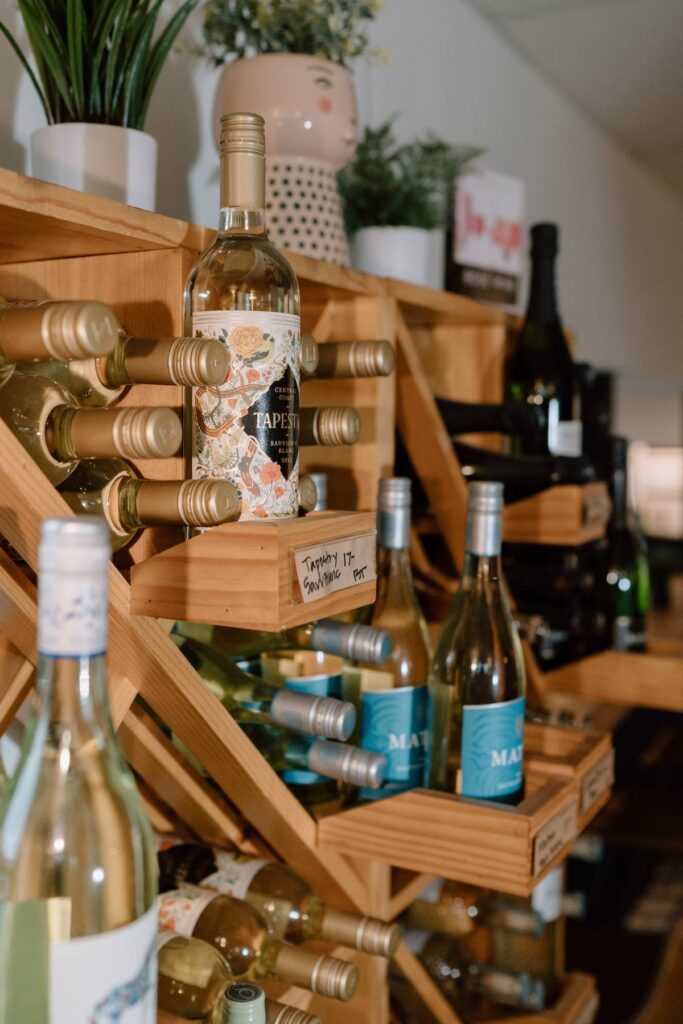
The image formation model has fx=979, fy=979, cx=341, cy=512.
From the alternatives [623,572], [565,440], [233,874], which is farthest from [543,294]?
[233,874]

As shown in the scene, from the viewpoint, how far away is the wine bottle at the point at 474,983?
47.8 inches

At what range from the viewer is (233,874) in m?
0.80

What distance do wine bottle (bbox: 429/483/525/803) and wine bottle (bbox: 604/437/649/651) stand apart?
1.87 ft

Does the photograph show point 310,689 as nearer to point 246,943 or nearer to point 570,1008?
point 246,943

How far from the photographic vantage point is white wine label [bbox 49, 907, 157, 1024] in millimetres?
471

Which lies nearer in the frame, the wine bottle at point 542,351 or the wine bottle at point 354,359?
the wine bottle at point 354,359

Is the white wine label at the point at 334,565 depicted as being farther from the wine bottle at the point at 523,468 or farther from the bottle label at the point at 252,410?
the wine bottle at the point at 523,468

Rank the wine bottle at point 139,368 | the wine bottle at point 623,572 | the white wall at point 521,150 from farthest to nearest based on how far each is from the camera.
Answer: the wine bottle at point 623,572, the white wall at point 521,150, the wine bottle at point 139,368

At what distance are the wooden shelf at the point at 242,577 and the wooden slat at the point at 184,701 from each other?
0.02 metres

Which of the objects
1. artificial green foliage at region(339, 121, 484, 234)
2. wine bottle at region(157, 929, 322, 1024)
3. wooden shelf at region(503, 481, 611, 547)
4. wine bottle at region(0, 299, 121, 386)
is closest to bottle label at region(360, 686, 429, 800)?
wine bottle at region(157, 929, 322, 1024)

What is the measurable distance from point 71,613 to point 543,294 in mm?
1028

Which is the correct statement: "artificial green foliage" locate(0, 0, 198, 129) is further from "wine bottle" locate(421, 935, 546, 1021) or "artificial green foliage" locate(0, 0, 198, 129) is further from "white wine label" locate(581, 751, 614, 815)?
"wine bottle" locate(421, 935, 546, 1021)

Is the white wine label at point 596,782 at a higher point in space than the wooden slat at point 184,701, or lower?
lower

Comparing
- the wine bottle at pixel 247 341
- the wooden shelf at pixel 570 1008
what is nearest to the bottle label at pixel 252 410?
the wine bottle at pixel 247 341
